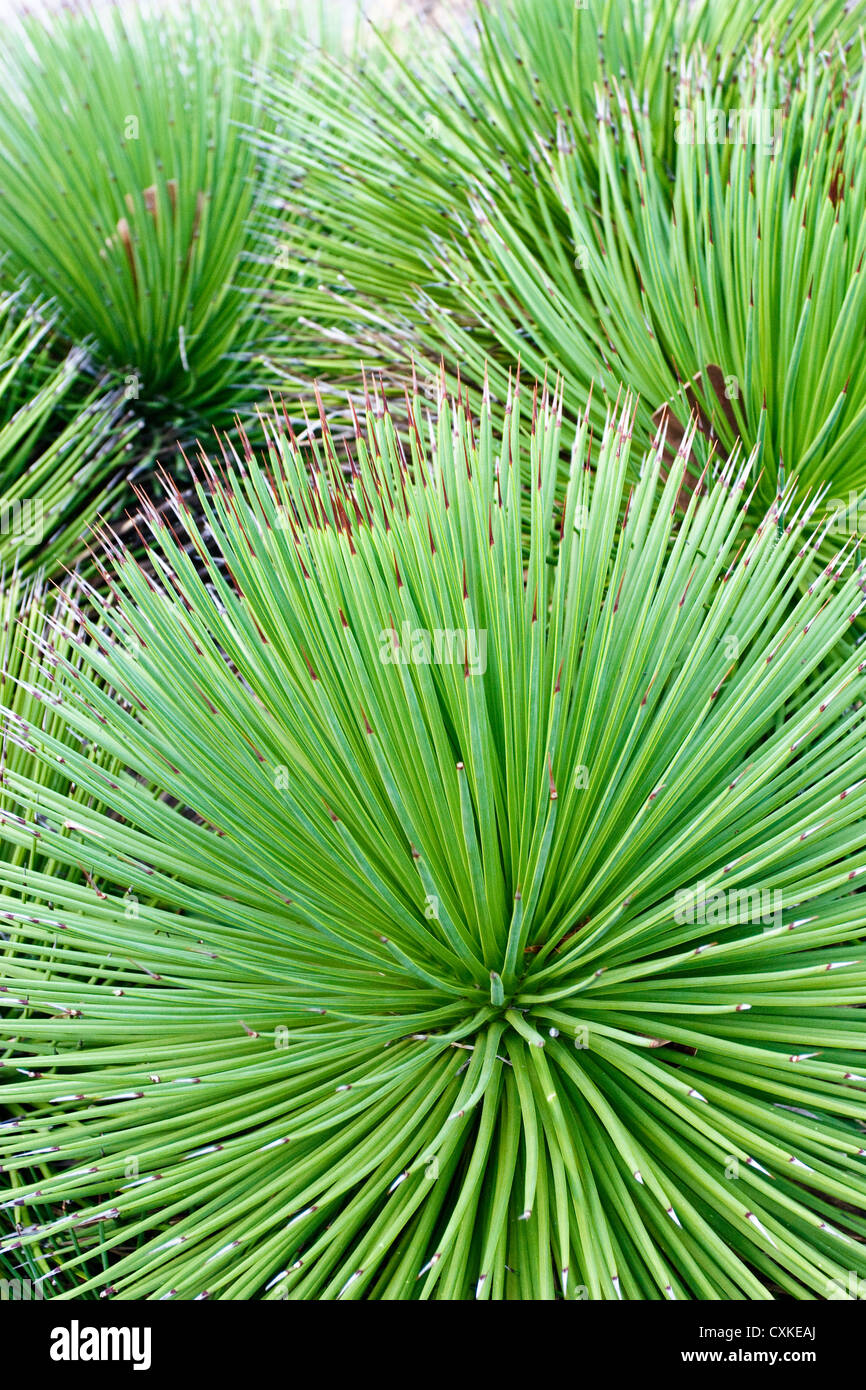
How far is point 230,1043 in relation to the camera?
1.33m

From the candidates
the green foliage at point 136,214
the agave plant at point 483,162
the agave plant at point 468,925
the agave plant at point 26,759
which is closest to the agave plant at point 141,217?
the green foliage at point 136,214

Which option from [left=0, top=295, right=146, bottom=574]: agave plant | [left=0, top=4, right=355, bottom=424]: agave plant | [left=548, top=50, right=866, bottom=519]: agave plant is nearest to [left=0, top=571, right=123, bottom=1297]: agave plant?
[left=0, top=295, right=146, bottom=574]: agave plant

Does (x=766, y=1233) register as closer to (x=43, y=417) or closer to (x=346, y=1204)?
(x=346, y=1204)

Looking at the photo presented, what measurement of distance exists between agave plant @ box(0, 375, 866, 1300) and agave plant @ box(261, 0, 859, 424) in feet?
2.91

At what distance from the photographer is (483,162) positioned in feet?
7.88

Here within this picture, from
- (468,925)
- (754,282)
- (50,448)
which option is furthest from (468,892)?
(50,448)

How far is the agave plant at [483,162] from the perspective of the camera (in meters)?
2.18

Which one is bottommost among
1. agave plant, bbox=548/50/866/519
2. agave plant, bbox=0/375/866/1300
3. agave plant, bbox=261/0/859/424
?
agave plant, bbox=0/375/866/1300

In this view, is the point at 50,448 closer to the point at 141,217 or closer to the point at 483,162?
the point at 141,217

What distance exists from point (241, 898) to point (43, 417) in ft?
4.91

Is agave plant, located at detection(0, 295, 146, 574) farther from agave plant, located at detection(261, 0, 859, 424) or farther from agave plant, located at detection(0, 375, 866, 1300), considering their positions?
agave plant, located at detection(0, 375, 866, 1300)

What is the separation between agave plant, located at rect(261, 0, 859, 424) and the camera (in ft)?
7.16

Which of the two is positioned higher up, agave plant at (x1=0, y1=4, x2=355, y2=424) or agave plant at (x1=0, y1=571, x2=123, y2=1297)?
agave plant at (x1=0, y1=4, x2=355, y2=424)

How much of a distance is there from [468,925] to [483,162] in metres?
1.86
